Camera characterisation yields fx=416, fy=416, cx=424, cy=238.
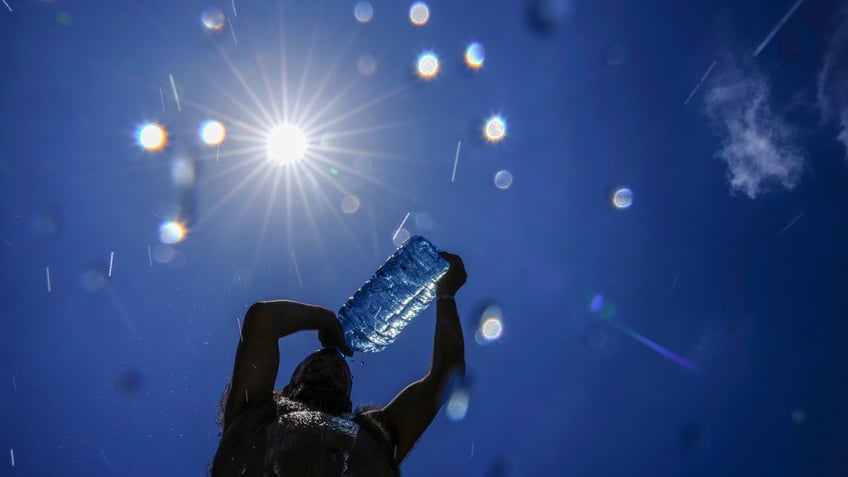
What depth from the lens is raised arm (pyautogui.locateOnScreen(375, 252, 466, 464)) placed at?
282 centimetres

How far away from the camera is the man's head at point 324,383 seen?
288 centimetres

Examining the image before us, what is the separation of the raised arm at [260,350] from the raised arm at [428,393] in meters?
0.81

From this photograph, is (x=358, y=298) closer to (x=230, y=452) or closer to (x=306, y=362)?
(x=306, y=362)

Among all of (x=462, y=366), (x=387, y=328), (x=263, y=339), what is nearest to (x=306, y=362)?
(x=263, y=339)

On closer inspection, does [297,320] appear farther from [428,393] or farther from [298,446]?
[428,393]

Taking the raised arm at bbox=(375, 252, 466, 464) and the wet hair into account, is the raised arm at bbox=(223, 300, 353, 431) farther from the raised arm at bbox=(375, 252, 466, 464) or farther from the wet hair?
the raised arm at bbox=(375, 252, 466, 464)

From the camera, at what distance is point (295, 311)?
2975 mm

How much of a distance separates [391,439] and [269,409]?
812 millimetres

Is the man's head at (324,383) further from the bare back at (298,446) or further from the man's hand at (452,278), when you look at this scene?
the man's hand at (452,278)

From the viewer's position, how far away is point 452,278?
12.0 feet

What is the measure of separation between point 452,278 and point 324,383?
4.46ft

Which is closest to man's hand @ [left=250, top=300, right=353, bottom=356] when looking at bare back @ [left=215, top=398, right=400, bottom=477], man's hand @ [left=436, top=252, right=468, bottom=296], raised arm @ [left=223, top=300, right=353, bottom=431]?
raised arm @ [left=223, top=300, right=353, bottom=431]

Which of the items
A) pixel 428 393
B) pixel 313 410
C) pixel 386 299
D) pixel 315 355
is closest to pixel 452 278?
pixel 428 393

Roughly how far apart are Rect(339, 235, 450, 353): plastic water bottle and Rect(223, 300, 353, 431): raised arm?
2343 mm
